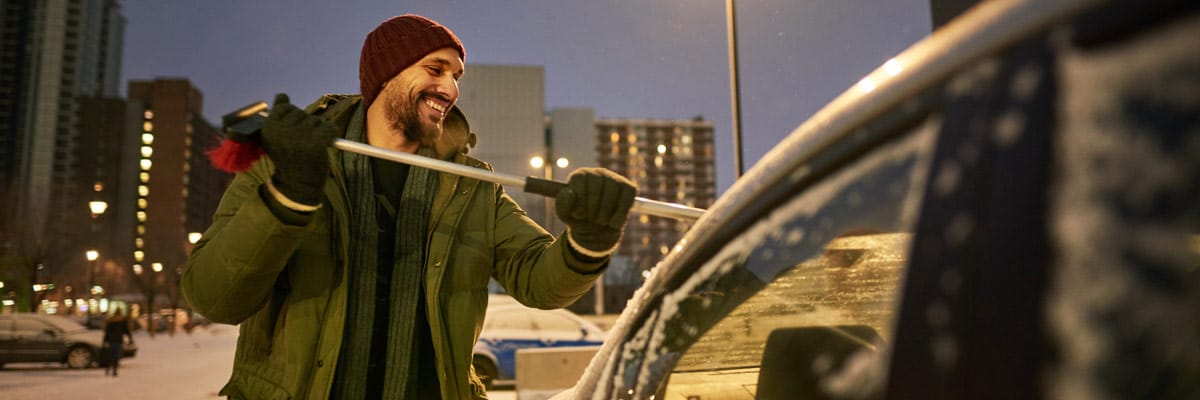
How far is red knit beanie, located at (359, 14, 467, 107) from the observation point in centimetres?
268

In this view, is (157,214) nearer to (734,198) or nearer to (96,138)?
(96,138)

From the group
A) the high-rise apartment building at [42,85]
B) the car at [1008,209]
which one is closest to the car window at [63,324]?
the car at [1008,209]

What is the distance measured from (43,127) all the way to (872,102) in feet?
484

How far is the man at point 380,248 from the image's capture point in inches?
81.9

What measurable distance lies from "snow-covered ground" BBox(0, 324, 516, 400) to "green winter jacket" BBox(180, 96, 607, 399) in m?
7.46

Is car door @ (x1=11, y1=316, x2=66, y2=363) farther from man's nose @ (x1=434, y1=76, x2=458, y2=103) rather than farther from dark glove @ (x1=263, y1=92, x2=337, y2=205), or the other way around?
dark glove @ (x1=263, y1=92, x2=337, y2=205)

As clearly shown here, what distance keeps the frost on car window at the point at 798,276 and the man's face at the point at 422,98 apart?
139 cm

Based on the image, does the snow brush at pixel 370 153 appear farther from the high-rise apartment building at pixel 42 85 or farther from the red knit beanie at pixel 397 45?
the high-rise apartment building at pixel 42 85

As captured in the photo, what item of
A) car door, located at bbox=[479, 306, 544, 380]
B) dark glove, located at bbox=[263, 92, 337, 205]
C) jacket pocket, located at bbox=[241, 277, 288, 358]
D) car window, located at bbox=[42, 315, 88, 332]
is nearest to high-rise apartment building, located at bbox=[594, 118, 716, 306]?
car window, located at bbox=[42, 315, 88, 332]

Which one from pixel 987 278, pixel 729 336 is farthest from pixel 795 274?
pixel 987 278

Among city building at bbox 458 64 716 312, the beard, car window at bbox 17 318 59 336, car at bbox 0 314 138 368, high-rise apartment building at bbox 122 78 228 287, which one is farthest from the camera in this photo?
high-rise apartment building at bbox 122 78 228 287

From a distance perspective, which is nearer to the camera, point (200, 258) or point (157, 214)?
point (200, 258)

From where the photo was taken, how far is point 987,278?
78 centimetres

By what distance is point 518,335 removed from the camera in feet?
35.3
